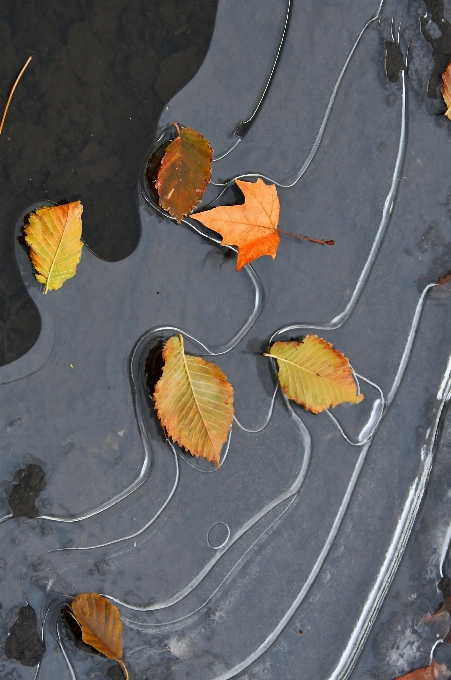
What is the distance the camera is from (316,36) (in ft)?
5.08

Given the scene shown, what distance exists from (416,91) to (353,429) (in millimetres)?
912

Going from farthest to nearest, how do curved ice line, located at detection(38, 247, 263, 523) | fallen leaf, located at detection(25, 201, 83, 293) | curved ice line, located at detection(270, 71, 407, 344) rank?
curved ice line, located at detection(270, 71, 407, 344) < curved ice line, located at detection(38, 247, 263, 523) < fallen leaf, located at detection(25, 201, 83, 293)

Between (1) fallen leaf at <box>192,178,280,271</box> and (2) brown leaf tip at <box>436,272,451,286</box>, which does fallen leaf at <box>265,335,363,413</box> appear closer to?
(1) fallen leaf at <box>192,178,280,271</box>

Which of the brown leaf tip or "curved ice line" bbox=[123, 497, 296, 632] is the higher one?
the brown leaf tip

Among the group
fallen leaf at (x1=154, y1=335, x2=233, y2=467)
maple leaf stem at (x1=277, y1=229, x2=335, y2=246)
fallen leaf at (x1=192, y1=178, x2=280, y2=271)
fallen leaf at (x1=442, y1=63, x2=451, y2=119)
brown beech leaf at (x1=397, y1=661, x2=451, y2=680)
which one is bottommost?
brown beech leaf at (x1=397, y1=661, x2=451, y2=680)

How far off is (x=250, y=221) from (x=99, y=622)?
3.40 feet

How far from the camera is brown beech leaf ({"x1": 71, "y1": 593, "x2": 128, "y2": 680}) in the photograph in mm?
1459

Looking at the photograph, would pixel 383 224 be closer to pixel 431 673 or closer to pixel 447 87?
pixel 447 87

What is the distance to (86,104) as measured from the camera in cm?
145

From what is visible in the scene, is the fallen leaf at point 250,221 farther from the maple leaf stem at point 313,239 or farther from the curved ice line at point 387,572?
the curved ice line at point 387,572

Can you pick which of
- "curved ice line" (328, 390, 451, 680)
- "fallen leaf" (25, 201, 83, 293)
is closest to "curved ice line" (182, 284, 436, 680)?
"curved ice line" (328, 390, 451, 680)

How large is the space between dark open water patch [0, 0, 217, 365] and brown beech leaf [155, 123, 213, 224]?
88mm

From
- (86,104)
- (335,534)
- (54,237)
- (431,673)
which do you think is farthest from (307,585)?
(86,104)

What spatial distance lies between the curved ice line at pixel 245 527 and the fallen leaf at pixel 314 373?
0.29ft
